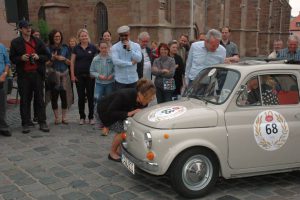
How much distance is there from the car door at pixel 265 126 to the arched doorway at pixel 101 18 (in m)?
20.8

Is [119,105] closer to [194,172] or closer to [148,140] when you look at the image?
[148,140]

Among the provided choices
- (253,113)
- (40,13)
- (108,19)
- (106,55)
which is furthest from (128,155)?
(40,13)

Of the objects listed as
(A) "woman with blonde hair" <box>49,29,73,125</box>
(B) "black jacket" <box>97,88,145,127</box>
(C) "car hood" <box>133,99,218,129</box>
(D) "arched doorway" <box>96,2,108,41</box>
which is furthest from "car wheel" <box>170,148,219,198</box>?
(D) "arched doorway" <box>96,2,108,41</box>

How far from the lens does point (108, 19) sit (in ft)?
78.1

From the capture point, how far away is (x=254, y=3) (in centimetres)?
3828

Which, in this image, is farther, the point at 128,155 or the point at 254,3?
the point at 254,3

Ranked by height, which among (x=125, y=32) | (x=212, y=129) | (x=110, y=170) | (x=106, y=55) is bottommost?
(x=110, y=170)

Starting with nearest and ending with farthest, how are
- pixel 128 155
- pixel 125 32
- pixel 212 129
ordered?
pixel 212 129 < pixel 128 155 < pixel 125 32

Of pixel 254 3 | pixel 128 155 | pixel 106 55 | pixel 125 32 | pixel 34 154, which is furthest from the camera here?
pixel 254 3

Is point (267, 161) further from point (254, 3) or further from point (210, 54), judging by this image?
point (254, 3)

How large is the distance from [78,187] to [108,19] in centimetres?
2027

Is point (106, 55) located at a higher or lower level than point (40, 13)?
lower

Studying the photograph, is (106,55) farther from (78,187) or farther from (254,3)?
(254,3)

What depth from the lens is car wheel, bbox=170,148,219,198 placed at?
421cm
